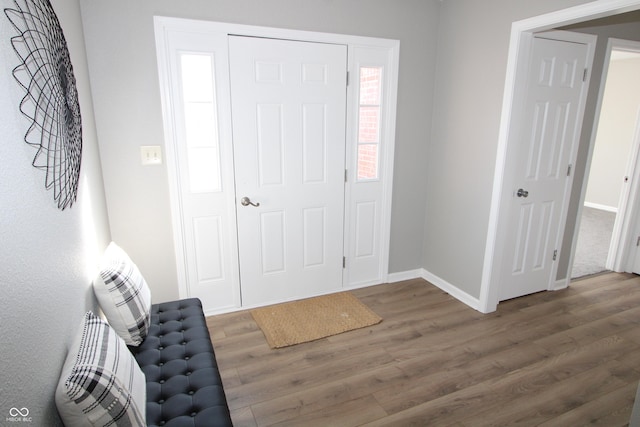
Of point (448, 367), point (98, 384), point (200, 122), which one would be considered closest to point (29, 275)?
point (98, 384)

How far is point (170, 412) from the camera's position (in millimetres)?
1441

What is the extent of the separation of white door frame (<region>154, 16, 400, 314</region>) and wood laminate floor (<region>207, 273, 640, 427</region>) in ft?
1.75

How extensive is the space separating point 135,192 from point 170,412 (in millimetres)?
1651

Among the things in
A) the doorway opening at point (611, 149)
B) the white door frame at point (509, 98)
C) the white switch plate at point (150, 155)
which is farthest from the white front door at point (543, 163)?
the white switch plate at point (150, 155)

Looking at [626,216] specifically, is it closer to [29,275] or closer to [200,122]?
[200,122]

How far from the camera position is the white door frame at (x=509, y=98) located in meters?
2.11

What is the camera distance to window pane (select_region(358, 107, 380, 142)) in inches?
125

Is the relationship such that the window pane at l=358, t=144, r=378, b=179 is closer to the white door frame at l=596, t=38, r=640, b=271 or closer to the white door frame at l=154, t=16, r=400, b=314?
the white door frame at l=154, t=16, r=400, b=314

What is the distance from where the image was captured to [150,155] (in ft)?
8.46

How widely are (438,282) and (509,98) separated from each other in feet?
5.78

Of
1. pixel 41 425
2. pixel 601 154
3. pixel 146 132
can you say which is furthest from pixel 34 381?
pixel 601 154

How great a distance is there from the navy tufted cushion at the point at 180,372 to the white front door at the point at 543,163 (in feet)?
8.21

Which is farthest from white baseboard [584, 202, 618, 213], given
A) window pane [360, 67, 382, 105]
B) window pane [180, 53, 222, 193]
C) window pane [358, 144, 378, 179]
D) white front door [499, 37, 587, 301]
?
window pane [180, 53, 222, 193]

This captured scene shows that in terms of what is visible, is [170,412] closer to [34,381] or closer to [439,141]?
[34,381]
